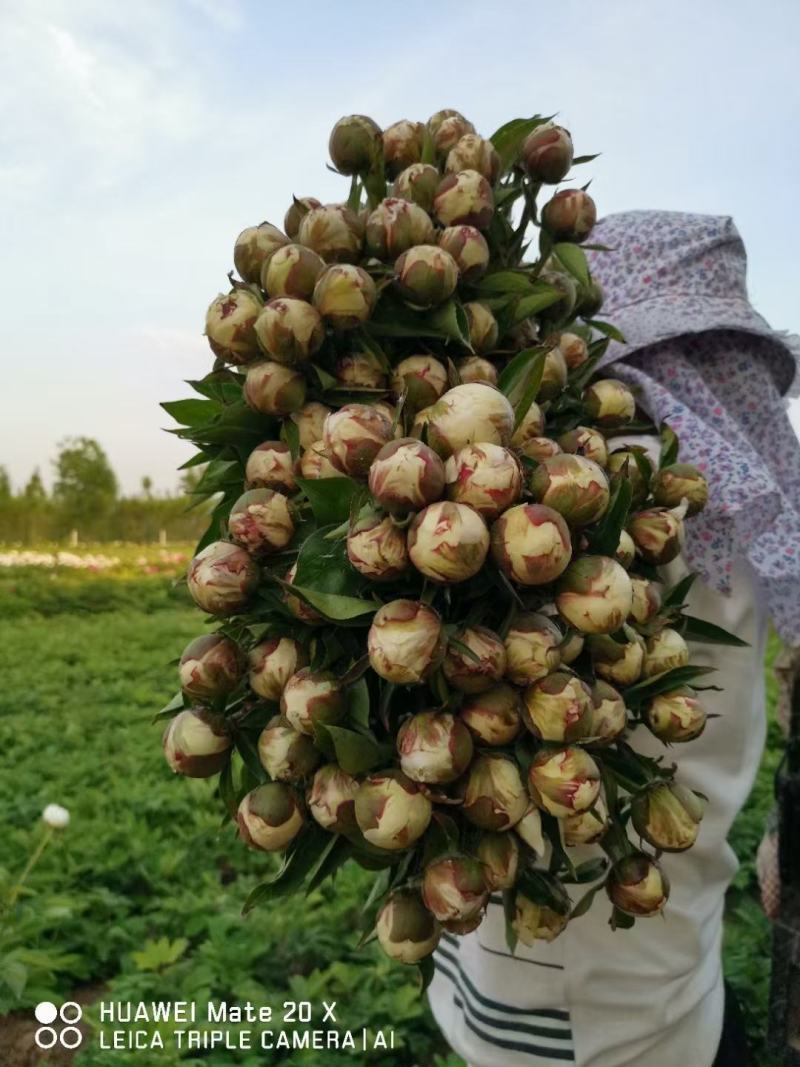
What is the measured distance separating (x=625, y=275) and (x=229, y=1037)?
190 cm

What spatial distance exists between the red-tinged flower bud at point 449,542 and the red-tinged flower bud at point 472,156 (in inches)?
19.1

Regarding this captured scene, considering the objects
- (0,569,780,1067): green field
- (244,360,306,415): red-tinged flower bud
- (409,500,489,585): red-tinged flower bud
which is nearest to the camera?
(409,500,489,585): red-tinged flower bud

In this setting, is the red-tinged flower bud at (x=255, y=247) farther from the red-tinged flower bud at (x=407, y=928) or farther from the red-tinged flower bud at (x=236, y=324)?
the red-tinged flower bud at (x=407, y=928)

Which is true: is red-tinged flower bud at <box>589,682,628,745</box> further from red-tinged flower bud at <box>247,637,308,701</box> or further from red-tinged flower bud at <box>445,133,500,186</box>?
red-tinged flower bud at <box>445,133,500,186</box>

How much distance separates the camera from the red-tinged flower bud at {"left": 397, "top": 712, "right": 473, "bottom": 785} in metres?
0.80

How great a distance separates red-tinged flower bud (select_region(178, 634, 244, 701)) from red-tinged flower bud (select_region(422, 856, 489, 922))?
0.27 metres

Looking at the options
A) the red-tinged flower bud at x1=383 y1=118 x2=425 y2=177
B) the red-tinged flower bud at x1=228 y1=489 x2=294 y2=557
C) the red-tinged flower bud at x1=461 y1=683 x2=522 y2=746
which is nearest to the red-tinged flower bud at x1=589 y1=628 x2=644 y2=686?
the red-tinged flower bud at x1=461 y1=683 x2=522 y2=746

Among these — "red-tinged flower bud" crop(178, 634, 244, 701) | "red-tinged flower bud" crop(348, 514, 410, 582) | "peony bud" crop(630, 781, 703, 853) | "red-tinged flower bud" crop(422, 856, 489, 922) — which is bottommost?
"red-tinged flower bud" crop(422, 856, 489, 922)

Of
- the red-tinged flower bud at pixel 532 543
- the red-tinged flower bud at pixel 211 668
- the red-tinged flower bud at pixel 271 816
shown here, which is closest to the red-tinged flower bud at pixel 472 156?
the red-tinged flower bud at pixel 532 543

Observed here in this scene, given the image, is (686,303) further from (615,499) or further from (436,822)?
(436,822)

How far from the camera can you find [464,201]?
3.29ft

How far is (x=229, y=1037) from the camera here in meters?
2.19

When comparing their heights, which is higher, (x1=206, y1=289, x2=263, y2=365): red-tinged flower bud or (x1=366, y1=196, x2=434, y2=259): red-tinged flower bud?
(x1=366, y1=196, x2=434, y2=259): red-tinged flower bud

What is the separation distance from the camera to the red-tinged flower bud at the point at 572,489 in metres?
0.81
